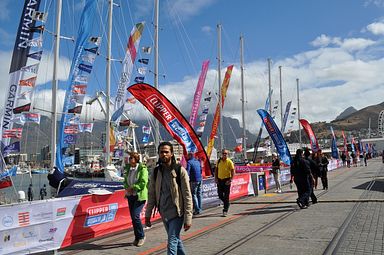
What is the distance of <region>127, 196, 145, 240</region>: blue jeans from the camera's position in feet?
25.6

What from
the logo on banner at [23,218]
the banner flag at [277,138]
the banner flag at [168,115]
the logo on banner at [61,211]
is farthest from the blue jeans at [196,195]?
the banner flag at [277,138]

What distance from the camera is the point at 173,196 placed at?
5043mm

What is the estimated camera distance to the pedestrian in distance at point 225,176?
1141 centimetres

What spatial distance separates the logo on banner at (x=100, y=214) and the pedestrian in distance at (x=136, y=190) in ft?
3.94

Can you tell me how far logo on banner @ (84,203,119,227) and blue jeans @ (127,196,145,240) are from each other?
1.25 meters

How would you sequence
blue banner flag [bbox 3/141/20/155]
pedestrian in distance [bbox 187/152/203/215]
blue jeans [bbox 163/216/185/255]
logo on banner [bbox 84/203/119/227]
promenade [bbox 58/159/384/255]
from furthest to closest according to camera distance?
1. blue banner flag [bbox 3/141/20/155]
2. pedestrian in distance [bbox 187/152/203/215]
3. logo on banner [bbox 84/203/119/227]
4. promenade [bbox 58/159/384/255]
5. blue jeans [bbox 163/216/185/255]

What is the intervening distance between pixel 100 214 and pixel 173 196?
14.8 feet

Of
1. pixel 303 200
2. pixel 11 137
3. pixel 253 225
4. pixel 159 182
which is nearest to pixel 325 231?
pixel 253 225

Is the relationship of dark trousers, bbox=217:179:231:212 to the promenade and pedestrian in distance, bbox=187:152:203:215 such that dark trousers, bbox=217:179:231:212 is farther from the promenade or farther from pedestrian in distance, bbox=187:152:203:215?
pedestrian in distance, bbox=187:152:203:215

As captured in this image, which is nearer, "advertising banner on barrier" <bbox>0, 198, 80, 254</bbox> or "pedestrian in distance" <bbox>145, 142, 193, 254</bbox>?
"pedestrian in distance" <bbox>145, 142, 193, 254</bbox>

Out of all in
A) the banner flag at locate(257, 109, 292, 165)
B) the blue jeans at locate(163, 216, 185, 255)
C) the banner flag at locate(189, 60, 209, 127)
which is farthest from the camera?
the banner flag at locate(189, 60, 209, 127)

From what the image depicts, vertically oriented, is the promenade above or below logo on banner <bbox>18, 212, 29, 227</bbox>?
Answer: below

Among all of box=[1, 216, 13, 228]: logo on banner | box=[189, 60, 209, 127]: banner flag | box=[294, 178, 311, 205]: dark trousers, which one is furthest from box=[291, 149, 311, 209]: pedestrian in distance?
box=[189, 60, 209, 127]: banner flag

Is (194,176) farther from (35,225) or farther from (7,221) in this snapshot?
(7,221)
